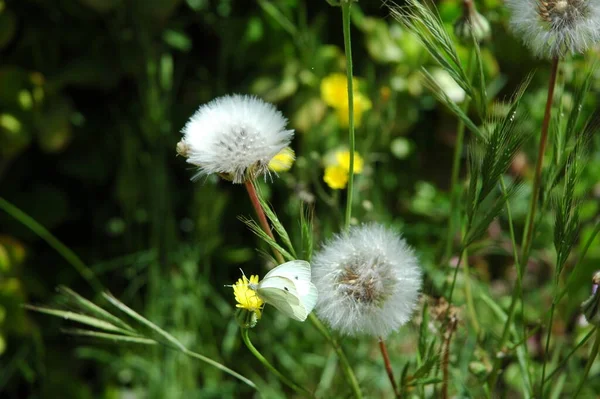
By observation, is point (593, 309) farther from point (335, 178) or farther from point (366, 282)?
point (335, 178)

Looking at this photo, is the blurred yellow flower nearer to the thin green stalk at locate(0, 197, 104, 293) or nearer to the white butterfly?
the thin green stalk at locate(0, 197, 104, 293)

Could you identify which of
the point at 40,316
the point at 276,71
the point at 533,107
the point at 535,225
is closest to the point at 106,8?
the point at 276,71

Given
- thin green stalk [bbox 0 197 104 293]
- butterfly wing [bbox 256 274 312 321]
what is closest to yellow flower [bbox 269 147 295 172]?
butterfly wing [bbox 256 274 312 321]

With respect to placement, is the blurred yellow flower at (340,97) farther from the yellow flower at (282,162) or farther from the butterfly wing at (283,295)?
the butterfly wing at (283,295)

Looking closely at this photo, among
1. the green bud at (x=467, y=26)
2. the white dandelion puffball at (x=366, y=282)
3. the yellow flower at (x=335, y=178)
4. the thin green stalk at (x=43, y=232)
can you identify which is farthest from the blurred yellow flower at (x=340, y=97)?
the white dandelion puffball at (x=366, y=282)

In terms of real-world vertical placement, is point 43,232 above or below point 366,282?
above

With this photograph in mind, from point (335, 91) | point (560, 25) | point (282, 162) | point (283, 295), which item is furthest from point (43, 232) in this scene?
point (560, 25)
